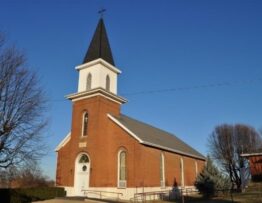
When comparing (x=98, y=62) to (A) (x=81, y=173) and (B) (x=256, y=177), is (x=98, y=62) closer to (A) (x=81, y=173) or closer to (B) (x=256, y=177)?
(A) (x=81, y=173)

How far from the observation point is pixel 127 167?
28.8 meters

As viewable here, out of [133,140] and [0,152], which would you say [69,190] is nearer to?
[133,140]

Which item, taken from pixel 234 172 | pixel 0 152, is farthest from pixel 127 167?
pixel 234 172

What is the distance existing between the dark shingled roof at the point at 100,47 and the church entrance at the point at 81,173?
10077 mm

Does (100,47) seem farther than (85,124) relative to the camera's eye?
Yes

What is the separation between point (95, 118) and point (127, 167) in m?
5.50

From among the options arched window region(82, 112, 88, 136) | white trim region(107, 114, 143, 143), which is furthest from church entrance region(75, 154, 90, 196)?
white trim region(107, 114, 143, 143)

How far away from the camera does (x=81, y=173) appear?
2959 cm

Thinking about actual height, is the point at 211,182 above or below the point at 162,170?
below

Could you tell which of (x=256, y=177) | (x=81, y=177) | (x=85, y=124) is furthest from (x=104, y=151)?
(x=256, y=177)

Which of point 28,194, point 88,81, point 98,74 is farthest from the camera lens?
point 88,81

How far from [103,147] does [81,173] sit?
10.8 ft

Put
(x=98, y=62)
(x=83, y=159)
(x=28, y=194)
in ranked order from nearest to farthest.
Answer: (x=28, y=194), (x=83, y=159), (x=98, y=62)

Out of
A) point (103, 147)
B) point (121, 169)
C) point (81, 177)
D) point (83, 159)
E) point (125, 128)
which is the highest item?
point (125, 128)
